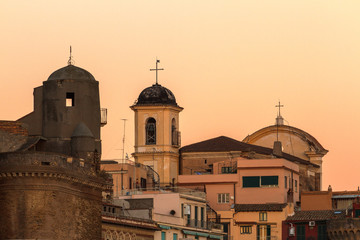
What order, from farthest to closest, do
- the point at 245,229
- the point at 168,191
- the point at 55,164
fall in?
the point at 245,229 → the point at 168,191 → the point at 55,164

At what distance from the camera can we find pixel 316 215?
132 meters

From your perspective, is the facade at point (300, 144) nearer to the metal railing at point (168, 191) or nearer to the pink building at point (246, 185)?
the pink building at point (246, 185)

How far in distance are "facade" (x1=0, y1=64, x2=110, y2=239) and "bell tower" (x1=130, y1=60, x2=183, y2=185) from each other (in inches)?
1479

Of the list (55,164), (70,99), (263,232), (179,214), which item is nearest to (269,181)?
(263,232)

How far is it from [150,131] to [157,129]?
2.76 feet

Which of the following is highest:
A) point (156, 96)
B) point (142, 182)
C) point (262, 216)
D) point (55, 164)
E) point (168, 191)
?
point (156, 96)

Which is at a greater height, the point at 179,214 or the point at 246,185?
the point at 246,185


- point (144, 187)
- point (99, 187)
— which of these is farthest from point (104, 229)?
point (144, 187)

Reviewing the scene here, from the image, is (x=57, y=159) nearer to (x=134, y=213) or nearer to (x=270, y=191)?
(x=134, y=213)

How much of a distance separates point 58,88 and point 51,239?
9.17 m

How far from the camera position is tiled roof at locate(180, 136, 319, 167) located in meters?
139

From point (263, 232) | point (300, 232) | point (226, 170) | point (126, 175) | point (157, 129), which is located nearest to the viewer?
point (126, 175)

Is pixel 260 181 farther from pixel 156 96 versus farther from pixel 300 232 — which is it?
pixel 156 96

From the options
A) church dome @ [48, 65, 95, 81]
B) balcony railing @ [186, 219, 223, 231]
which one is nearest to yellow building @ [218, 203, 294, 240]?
balcony railing @ [186, 219, 223, 231]
